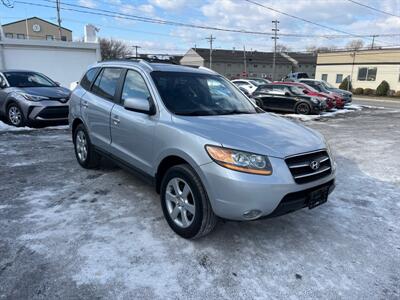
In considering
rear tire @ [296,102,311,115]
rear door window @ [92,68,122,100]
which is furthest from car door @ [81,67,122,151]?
rear tire @ [296,102,311,115]

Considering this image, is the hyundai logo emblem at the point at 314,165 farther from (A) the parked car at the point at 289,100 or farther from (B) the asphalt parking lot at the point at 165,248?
(A) the parked car at the point at 289,100

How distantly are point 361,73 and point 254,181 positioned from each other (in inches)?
1607

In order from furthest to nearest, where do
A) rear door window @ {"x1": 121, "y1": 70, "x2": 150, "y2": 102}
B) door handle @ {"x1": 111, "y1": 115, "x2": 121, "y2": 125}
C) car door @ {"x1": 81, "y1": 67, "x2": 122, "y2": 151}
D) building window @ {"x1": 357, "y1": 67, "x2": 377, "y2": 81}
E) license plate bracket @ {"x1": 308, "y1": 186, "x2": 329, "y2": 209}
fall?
building window @ {"x1": 357, "y1": 67, "x2": 377, "y2": 81}
car door @ {"x1": 81, "y1": 67, "x2": 122, "y2": 151}
door handle @ {"x1": 111, "y1": 115, "x2": 121, "y2": 125}
rear door window @ {"x1": 121, "y1": 70, "x2": 150, "y2": 102}
license plate bracket @ {"x1": 308, "y1": 186, "x2": 329, "y2": 209}

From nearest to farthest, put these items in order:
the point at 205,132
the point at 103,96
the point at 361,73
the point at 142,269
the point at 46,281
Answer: the point at 46,281
the point at 142,269
the point at 205,132
the point at 103,96
the point at 361,73

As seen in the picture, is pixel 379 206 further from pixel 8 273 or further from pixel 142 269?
pixel 8 273

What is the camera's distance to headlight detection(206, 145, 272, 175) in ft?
9.21

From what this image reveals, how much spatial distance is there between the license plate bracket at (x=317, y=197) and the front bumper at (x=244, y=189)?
282 mm

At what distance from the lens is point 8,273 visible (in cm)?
269

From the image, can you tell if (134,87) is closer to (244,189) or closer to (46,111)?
(244,189)

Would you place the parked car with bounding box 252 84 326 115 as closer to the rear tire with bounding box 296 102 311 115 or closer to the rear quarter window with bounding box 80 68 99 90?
the rear tire with bounding box 296 102 311 115

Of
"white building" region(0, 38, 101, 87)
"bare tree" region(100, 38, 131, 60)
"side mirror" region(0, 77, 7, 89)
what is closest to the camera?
"side mirror" region(0, 77, 7, 89)

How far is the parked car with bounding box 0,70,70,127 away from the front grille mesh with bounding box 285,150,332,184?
7350 mm

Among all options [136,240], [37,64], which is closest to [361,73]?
[37,64]

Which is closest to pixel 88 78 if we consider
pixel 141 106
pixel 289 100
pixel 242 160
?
pixel 141 106
